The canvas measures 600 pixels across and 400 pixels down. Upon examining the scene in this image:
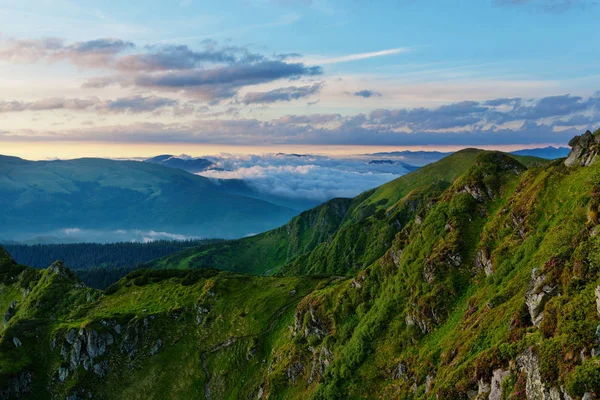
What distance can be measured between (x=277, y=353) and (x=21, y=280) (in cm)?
15219

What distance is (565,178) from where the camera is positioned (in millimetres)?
72312

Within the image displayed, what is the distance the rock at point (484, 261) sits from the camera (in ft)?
238

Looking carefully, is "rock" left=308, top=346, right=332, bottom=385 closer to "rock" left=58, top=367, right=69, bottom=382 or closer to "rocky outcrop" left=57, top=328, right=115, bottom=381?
"rocky outcrop" left=57, top=328, right=115, bottom=381

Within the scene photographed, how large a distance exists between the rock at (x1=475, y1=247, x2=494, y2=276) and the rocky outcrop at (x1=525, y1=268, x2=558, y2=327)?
80.7 feet

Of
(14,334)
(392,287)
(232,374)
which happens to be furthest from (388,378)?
(14,334)

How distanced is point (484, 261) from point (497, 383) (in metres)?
36.4

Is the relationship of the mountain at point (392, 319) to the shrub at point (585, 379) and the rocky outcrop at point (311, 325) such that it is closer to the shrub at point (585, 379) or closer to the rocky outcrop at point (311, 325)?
the shrub at point (585, 379)

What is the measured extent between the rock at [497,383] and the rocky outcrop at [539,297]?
21.3 ft

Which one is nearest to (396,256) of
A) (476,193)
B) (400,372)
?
(476,193)

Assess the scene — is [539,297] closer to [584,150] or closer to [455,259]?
[455,259]

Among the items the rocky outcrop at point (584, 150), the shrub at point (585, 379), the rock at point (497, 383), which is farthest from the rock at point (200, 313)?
the shrub at point (585, 379)

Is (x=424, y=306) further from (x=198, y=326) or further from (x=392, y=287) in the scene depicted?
(x=198, y=326)

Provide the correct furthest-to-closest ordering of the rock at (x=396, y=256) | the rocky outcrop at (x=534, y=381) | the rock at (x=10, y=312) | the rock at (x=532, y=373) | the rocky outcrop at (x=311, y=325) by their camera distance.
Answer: the rock at (x=10, y=312) < the rocky outcrop at (x=311, y=325) < the rock at (x=396, y=256) < the rock at (x=532, y=373) < the rocky outcrop at (x=534, y=381)

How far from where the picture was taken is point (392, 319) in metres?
83.9
